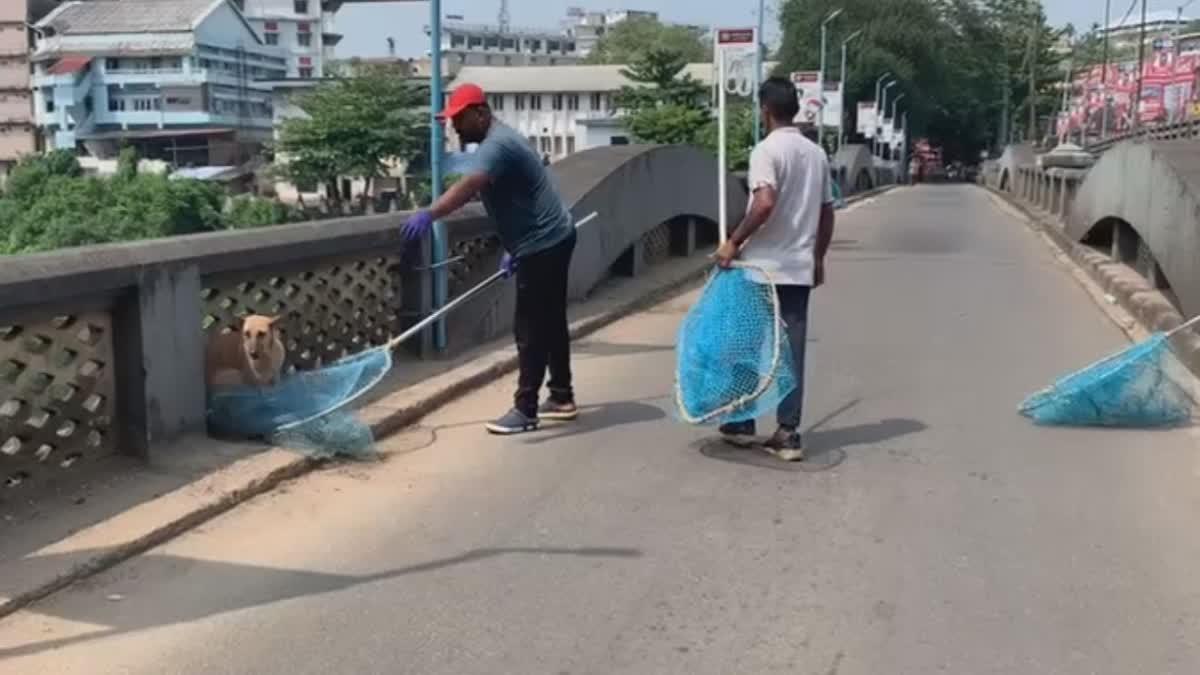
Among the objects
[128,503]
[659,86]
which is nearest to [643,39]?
[659,86]

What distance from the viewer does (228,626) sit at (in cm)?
425

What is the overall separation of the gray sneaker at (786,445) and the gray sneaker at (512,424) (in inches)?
54.3

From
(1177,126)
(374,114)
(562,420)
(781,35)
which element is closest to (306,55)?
(781,35)

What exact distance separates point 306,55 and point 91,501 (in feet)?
437

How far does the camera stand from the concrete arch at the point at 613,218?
927 cm

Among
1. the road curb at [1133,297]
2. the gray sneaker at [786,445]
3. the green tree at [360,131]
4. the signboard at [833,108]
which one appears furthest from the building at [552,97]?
the gray sneaker at [786,445]

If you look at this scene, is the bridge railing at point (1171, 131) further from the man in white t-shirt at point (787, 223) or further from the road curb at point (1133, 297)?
the man in white t-shirt at point (787, 223)

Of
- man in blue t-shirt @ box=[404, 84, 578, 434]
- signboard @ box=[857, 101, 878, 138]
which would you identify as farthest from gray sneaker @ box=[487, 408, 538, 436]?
signboard @ box=[857, 101, 878, 138]

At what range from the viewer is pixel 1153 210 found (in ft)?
37.5

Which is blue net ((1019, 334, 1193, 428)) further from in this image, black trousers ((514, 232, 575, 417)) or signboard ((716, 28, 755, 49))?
signboard ((716, 28, 755, 49))

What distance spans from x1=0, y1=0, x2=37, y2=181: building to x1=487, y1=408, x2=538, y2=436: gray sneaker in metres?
57.4

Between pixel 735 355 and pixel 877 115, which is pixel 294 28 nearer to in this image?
pixel 877 115

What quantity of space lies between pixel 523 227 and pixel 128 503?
8.15ft

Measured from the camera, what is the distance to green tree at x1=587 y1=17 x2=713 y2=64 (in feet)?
418
